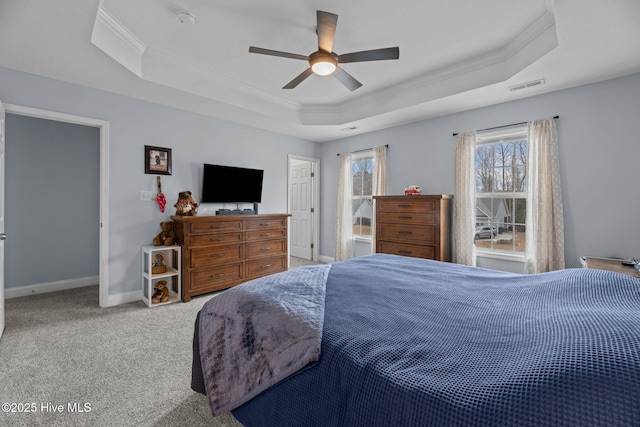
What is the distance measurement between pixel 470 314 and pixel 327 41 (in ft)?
7.32

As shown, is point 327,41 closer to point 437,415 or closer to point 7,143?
point 437,415

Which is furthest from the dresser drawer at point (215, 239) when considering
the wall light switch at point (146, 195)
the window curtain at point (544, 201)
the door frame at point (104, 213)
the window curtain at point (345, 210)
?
the window curtain at point (544, 201)

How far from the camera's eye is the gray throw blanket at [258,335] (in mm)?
1203

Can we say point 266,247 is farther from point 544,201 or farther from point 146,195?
point 544,201

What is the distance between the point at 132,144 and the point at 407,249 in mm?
3902

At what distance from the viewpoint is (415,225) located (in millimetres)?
4090

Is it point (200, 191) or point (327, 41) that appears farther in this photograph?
point (200, 191)

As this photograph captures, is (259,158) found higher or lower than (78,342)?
higher

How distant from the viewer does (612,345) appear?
0.82m

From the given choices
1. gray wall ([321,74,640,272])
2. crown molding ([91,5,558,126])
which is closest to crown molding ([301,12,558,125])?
crown molding ([91,5,558,126])

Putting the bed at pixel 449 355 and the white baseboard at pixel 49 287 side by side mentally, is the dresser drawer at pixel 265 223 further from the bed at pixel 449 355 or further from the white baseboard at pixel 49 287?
the bed at pixel 449 355

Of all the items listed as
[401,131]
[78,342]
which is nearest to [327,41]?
[401,131]

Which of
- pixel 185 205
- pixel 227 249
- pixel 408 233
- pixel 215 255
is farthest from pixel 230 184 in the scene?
pixel 408 233

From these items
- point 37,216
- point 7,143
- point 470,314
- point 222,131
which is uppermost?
point 222,131
